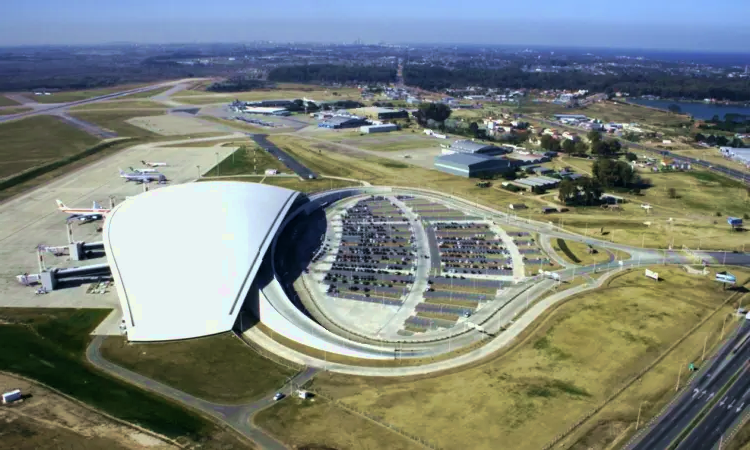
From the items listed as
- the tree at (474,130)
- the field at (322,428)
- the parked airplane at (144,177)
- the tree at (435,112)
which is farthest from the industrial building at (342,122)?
the field at (322,428)

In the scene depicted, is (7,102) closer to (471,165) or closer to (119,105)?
(119,105)

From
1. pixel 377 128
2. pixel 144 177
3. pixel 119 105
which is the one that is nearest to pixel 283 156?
pixel 144 177

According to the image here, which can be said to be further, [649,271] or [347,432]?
[649,271]

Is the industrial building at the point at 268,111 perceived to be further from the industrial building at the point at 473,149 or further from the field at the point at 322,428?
the field at the point at 322,428

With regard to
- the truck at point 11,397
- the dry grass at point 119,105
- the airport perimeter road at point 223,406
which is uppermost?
the dry grass at point 119,105

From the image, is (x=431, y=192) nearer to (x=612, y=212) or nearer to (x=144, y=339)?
(x=612, y=212)

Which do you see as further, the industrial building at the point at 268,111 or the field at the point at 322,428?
the industrial building at the point at 268,111

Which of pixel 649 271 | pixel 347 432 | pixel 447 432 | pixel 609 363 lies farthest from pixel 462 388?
pixel 649 271

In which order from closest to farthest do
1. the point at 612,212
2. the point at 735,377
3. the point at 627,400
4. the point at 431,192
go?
the point at 627,400 → the point at 735,377 → the point at 612,212 → the point at 431,192
